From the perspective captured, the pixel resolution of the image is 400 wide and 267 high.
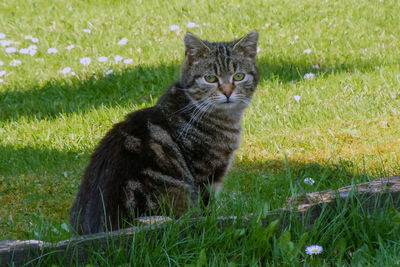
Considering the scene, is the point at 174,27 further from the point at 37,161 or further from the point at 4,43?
the point at 37,161

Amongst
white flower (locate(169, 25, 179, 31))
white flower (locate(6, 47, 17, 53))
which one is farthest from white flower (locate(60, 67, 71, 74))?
white flower (locate(169, 25, 179, 31))

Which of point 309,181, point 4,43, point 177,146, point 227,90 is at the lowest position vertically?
point 309,181

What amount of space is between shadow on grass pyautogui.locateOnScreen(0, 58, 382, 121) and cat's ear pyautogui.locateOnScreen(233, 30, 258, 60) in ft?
6.62

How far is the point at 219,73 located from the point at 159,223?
165 cm

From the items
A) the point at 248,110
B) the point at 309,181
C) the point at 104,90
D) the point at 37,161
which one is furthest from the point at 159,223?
the point at 104,90

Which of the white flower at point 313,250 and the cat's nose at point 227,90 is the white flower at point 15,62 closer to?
the cat's nose at point 227,90

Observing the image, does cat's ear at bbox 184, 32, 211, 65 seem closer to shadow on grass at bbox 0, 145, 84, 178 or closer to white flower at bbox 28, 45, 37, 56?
shadow on grass at bbox 0, 145, 84, 178

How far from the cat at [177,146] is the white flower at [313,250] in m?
0.69

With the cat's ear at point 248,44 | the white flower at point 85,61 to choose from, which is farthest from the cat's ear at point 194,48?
the white flower at point 85,61

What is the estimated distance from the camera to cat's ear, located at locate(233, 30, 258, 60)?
14.7 feet

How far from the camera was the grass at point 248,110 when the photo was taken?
330 centimetres

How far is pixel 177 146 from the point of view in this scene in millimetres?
3945

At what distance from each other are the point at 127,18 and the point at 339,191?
633 centimetres

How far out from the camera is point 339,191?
10.8 feet
